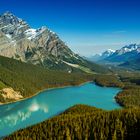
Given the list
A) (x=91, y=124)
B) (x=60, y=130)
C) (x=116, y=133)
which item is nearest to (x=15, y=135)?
(x=60, y=130)

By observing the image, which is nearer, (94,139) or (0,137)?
(94,139)

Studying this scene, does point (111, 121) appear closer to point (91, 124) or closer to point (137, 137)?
point (91, 124)

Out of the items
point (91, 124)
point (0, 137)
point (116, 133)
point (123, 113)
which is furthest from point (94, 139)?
point (0, 137)

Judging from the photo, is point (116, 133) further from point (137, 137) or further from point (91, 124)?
point (91, 124)

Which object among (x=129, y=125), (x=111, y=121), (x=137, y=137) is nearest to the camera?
(x=137, y=137)

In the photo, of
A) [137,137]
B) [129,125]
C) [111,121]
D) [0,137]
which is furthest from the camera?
[0,137]

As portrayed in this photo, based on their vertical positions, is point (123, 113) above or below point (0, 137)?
above

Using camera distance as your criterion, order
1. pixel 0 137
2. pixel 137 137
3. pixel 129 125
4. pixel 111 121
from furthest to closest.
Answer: pixel 0 137, pixel 111 121, pixel 129 125, pixel 137 137

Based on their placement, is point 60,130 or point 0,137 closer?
point 60,130

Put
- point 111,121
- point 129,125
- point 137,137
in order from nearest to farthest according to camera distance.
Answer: point 137,137 → point 129,125 → point 111,121
